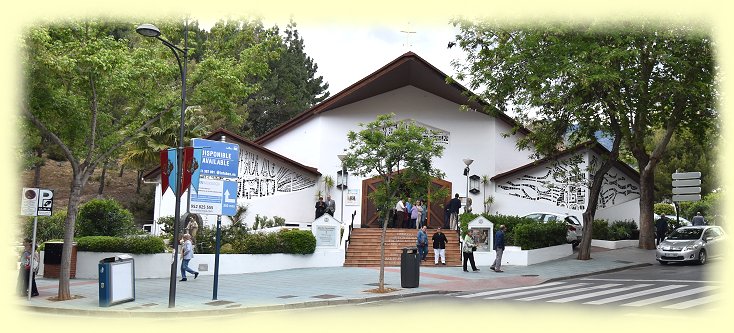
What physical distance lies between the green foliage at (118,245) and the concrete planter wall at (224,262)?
14 cm

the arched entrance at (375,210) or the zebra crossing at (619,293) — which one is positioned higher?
the arched entrance at (375,210)

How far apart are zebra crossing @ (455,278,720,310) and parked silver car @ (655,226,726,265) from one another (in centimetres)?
513

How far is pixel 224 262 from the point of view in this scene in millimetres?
22547

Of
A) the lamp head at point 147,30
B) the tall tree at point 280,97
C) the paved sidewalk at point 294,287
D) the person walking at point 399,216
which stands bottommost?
the paved sidewalk at point 294,287

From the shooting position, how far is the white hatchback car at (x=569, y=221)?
95.6ft

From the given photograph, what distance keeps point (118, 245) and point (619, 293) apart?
51.6 feet

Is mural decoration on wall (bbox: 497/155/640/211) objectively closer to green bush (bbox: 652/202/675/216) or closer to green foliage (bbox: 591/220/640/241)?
green foliage (bbox: 591/220/640/241)

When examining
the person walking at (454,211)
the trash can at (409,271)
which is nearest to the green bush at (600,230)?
the person walking at (454,211)

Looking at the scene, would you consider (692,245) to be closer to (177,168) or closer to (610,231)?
(610,231)

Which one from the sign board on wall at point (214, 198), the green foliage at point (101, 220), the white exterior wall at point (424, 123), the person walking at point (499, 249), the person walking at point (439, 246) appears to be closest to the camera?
the sign board on wall at point (214, 198)

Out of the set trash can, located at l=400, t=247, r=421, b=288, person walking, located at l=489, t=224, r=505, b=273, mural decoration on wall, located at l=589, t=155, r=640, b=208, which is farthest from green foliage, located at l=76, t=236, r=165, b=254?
mural decoration on wall, located at l=589, t=155, r=640, b=208

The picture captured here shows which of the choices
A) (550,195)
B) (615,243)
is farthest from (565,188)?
(615,243)

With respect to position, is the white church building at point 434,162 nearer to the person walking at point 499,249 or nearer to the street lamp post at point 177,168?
the person walking at point 499,249

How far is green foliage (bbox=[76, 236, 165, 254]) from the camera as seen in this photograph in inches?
843
